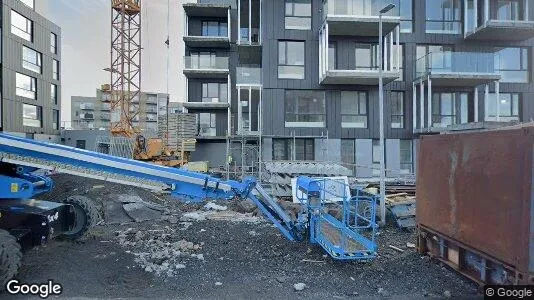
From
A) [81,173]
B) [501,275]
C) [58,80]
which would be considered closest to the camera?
[501,275]

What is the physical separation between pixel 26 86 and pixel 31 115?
9.76ft

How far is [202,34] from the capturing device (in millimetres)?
29578

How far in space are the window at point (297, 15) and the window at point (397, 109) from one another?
734 centimetres

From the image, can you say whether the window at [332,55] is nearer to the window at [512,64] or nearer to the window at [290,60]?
the window at [290,60]

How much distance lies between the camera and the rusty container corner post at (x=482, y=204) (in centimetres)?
423

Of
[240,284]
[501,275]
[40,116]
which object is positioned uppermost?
[40,116]

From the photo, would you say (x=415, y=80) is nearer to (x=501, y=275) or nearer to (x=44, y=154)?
(x=501, y=275)

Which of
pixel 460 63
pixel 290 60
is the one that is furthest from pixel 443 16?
pixel 290 60

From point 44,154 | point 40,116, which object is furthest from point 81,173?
point 40,116

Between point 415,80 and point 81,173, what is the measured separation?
68.5ft

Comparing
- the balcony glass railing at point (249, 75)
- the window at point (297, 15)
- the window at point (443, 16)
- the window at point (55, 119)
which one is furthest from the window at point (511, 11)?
the window at point (55, 119)

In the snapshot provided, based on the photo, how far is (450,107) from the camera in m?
22.5

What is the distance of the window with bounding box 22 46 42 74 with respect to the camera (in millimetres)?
33278

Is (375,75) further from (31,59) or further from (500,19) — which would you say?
(31,59)
